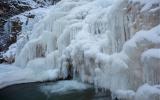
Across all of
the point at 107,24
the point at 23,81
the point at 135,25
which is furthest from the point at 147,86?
the point at 23,81

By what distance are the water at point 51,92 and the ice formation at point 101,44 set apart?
431 mm

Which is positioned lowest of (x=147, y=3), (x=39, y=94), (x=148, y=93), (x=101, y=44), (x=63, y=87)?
(x=39, y=94)

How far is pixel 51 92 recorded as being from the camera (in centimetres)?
753

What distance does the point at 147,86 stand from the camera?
17.5 ft

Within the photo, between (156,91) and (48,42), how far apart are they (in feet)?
19.4

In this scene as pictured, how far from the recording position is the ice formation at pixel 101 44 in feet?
19.4

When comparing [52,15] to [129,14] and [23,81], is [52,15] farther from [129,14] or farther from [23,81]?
[129,14]

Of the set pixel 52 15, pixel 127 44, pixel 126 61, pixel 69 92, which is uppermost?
pixel 52 15

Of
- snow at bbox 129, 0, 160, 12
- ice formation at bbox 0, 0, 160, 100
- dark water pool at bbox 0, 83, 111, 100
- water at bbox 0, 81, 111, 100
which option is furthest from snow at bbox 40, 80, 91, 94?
snow at bbox 129, 0, 160, 12

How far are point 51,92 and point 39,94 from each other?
13.6 inches

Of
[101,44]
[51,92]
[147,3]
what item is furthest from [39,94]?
[147,3]

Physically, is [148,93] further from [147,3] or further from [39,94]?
[39,94]

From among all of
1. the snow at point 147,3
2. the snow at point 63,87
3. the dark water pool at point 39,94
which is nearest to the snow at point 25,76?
the dark water pool at point 39,94

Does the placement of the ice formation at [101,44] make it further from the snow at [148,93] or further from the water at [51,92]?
the water at [51,92]
